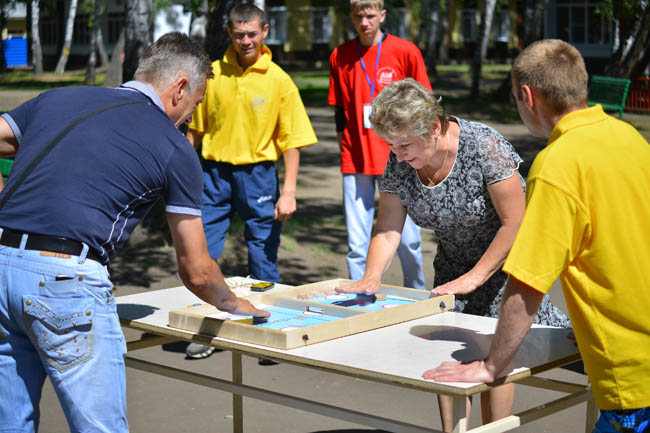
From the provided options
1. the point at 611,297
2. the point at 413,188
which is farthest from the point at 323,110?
the point at 611,297

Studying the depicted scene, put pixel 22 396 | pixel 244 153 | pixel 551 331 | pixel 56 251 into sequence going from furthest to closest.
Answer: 1. pixel 244 153
2. pixel 551 331
3. pixel 22 396
4. pixel 56 251

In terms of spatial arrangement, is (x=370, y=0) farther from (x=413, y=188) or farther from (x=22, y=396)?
(x=22, y=396)

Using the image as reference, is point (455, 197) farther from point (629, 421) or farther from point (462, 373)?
point (629, 421)

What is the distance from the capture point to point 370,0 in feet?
20.0

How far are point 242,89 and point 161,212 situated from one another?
391 centimetres

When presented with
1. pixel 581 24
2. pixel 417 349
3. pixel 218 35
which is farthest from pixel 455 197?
pixel 581 24

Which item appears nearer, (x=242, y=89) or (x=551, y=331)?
(x=551, y=331)

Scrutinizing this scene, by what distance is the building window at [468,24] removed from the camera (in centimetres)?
5237

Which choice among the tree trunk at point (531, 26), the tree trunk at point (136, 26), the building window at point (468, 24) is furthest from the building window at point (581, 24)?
the tree trunk at point (136, 26)

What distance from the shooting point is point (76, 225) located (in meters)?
2.75

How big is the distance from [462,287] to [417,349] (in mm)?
667

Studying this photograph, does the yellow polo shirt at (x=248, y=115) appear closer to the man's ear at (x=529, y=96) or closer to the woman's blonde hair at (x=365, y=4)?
the woman's blonde hair at (x=365, y=4)

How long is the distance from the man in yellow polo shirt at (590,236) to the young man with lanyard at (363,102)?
350cm

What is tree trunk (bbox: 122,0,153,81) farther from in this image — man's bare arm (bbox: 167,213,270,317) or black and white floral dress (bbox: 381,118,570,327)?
man's bare arm (bbox: 167,213,270,317)
